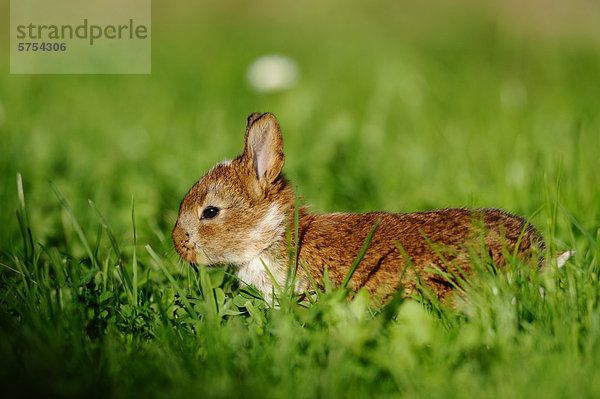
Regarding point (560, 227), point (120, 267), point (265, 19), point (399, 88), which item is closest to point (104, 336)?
point (120, 267)

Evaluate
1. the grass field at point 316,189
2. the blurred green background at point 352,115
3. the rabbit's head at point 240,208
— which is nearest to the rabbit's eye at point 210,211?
the rabbit's head at point 240,208

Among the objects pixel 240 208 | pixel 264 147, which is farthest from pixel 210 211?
pixel 264 147

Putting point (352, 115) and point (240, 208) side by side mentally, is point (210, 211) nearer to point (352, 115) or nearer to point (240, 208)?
point (240, 208)

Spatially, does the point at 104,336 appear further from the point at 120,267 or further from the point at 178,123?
the point at 178,123

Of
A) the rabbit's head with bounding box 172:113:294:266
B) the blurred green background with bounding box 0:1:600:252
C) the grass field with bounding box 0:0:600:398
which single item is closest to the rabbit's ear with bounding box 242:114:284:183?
the rabbit's head with bounding box 172:113:294:266

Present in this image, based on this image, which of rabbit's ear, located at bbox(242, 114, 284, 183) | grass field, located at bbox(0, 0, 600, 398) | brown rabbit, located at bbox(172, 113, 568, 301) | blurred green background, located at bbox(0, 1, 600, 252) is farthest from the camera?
blurred green background, located at bbox(0, 1, 600, 252)

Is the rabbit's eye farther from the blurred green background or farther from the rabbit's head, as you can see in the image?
the blurred green background

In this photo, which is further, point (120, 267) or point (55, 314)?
point (120, 267)

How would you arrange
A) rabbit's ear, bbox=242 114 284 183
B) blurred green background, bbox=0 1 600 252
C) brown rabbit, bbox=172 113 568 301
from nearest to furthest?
brown rabbit, bbox=172 113 568 301 < rabbit's ear, bbox=242 114 284 183 < blurred green background, bbox=0 1 600 252
